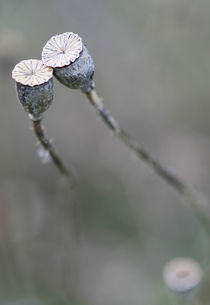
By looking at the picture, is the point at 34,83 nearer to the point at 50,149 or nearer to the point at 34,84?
the point at 34,84

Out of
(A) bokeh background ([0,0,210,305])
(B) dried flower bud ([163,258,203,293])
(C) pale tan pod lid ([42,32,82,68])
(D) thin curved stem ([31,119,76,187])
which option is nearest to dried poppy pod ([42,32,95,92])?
(C) pale tan pod lid ([42,32,82,68])

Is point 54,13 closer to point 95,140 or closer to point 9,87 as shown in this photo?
point 9,87

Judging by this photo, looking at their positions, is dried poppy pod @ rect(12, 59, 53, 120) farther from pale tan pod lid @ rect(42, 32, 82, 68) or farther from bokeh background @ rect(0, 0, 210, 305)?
bokeh background @ rect(0, 0, 210, 305)

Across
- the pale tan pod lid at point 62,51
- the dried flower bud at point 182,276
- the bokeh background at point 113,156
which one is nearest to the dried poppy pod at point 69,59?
the pale tan pod lid at point 62,51

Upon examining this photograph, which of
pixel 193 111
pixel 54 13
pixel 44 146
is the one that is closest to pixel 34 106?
pixel 44 146

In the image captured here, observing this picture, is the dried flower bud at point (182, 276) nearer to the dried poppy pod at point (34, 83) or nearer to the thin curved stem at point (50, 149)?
the thin curved stem at point (50, 149)

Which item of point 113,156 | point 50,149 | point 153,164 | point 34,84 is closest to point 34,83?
point 34,84
